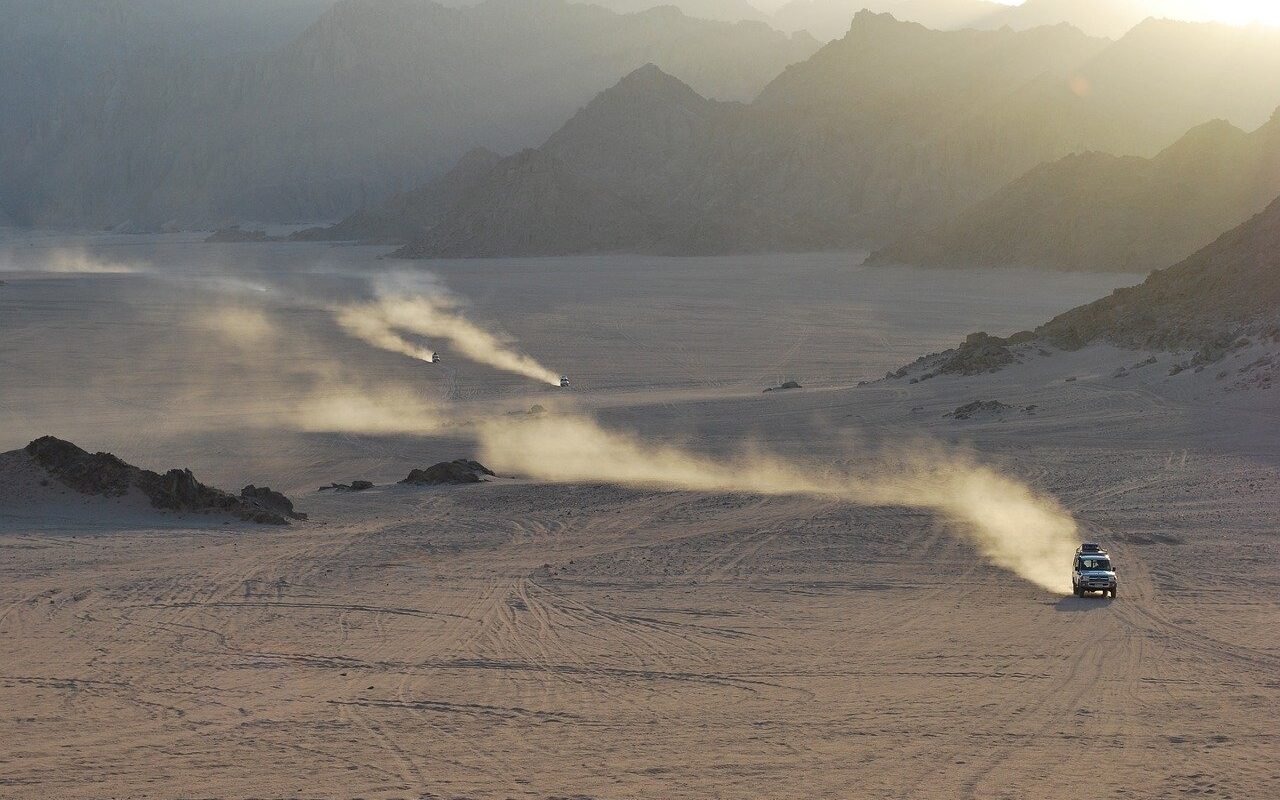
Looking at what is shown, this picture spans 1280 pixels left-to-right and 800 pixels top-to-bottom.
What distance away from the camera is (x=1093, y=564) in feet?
56.9

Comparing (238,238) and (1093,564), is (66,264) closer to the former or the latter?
(238,238)

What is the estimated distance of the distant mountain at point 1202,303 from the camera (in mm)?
39406

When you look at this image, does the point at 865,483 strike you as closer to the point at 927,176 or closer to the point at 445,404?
the point at 445,404

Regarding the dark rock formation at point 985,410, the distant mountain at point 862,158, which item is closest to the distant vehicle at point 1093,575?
the dark rock formation at point 985,410

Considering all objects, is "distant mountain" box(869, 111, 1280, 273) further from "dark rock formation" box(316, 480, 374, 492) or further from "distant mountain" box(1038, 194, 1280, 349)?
"dark rock formation" box(316, 480, 374, 492)

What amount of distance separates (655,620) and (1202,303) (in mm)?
33079

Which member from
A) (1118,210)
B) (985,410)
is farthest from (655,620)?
(1118,210)

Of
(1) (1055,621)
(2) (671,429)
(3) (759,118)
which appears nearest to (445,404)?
(2) (671,429)

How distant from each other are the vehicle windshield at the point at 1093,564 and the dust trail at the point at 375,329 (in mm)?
40831

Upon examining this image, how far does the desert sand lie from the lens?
1090 centimetres

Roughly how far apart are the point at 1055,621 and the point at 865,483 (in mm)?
10721

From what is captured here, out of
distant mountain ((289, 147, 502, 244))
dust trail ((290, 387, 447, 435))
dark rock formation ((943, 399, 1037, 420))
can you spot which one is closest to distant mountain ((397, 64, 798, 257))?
distant mountain ((289, 147, 502, 244))

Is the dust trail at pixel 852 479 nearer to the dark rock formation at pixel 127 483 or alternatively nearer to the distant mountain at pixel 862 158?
the dark rock formation at pixel 127 483

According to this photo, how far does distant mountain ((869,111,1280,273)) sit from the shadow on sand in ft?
300
